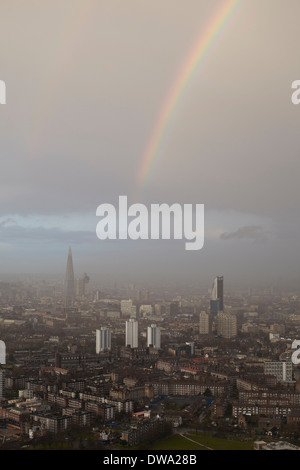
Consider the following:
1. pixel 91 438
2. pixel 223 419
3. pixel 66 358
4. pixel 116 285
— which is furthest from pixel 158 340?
pixel 91 438

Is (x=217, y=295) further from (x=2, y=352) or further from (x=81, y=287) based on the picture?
(x=2, y=352)

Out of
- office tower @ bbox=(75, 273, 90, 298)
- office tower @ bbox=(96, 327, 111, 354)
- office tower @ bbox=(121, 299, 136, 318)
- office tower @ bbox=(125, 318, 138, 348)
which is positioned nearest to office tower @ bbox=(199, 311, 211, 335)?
office tower @ bbox=(121, 299, 136, 318)

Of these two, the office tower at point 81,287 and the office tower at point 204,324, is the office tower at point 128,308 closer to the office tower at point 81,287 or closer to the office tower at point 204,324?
the office tower at point 81,287

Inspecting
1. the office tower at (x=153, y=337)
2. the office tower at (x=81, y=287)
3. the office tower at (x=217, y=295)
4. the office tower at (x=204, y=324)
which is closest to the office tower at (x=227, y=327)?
the office tower at (x=204, y=324)

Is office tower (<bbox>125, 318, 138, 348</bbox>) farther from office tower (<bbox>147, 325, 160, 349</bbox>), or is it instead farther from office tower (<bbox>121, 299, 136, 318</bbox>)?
office tower (<bbox>121, 299, 136, 318</bbox>)

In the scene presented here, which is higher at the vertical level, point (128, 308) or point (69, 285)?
point (69, 285)

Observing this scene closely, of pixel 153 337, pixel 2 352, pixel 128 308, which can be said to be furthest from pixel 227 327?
pixel 2 352
